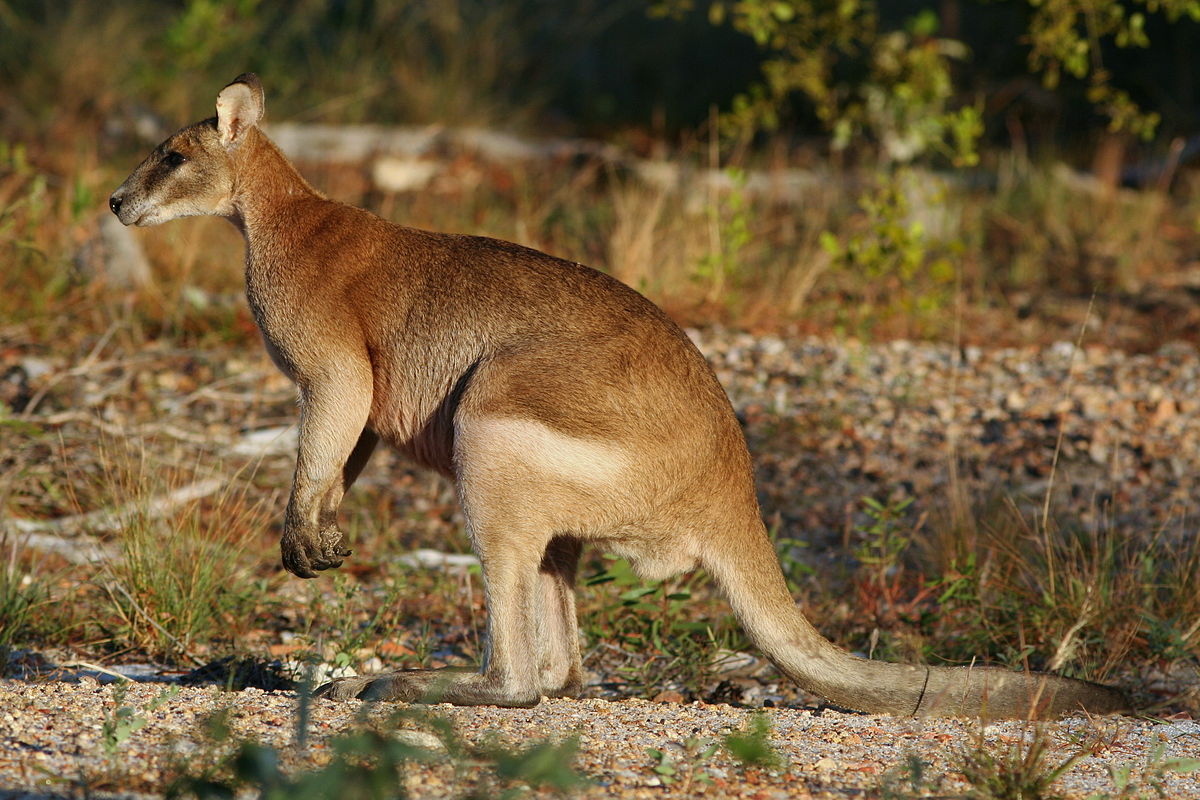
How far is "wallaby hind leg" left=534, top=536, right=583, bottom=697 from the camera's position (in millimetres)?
3963

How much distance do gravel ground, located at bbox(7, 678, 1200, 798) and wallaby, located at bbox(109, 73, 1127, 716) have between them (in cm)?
12

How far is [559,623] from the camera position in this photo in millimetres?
3998

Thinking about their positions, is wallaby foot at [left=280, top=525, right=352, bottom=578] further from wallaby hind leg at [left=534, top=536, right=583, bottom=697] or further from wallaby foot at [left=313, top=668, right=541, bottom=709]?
wallaby hind leg at [left=534, top=536, right=583, bottom=697]

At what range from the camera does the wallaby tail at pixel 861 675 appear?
3445 mm

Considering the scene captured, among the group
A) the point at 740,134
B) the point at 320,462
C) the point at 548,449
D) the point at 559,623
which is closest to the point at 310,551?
the point at 320,462

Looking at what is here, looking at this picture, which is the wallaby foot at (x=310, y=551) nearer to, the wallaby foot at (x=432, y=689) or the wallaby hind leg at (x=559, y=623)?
the wallaby foot at (x=432, y=689)

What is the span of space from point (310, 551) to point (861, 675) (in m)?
1.60

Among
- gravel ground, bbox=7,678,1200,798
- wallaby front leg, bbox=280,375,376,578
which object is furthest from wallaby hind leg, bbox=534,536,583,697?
wallaby front leg, bbox=280,375,376,578

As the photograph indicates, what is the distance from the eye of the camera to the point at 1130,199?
941 cm

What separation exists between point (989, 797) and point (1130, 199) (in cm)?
760

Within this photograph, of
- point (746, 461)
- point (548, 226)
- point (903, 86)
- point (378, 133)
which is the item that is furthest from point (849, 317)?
point (378, 133)

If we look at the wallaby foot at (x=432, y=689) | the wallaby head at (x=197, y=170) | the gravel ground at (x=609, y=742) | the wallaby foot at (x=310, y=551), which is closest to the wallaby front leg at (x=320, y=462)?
the wallaby foot at (x=310, y=551)

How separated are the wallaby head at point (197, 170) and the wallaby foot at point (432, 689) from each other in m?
1.52

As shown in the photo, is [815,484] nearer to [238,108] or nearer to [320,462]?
[320,462]
